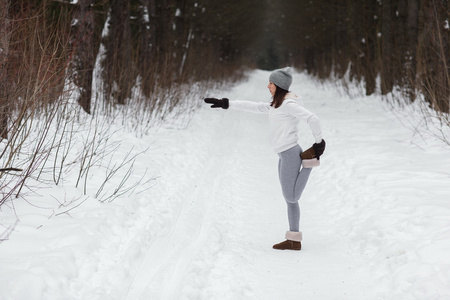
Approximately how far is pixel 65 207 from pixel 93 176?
3.97 feet

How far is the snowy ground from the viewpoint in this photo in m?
3.32

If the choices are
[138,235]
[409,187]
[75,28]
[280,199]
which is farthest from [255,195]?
[75,28]

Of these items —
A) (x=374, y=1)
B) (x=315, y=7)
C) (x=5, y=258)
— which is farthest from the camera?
(x=315, y=7)

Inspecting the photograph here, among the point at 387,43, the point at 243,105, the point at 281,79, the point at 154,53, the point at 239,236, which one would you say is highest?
the point at 387,43

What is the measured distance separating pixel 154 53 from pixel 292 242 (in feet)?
38.8

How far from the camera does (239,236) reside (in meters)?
4.80

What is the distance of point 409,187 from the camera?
543 centimetres

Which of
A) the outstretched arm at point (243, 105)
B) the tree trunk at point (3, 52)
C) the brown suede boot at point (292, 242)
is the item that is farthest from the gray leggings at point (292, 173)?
the tree trunk at point (3, 52)

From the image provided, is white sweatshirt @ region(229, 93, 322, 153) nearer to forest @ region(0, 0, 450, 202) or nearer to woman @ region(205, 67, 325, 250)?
woman @ region(205, 67, 325, 250)

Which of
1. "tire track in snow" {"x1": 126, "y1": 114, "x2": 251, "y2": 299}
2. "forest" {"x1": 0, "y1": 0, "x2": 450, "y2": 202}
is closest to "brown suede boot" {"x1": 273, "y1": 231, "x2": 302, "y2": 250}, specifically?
"tire track in snow" {"x1": 126, "y1": 114, "x2": 251, "y2": 299}

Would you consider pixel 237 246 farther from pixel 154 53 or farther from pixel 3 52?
pixel 154 53

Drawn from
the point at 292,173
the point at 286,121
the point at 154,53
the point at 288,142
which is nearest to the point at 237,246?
the point at 292,173

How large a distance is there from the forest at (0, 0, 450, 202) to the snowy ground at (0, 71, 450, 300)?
0.73 metres

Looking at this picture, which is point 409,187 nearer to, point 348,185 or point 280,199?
point 348,185
